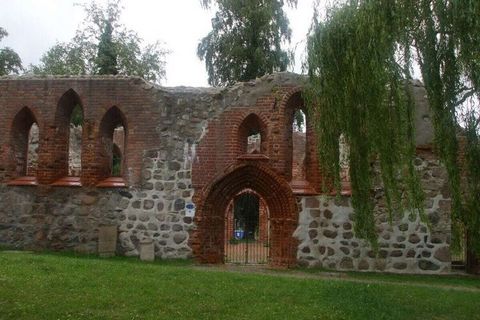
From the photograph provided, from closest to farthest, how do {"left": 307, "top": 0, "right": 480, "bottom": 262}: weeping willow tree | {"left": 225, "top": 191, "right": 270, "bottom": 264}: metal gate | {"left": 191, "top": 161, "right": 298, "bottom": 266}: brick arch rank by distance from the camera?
{"left": 307, "top": 0, "right": 480, "bottom": 262}: weeping willow tree
{"left": 191, "top": 161, "right": 298, "bottom": 266}: brick arch
{"left": 225, "top": 191, "right": 270, "bottom": 264}: metal gate

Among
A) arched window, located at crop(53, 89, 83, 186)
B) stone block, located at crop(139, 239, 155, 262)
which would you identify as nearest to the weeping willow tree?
stone block, located at crop(139, 239, 155, 262)

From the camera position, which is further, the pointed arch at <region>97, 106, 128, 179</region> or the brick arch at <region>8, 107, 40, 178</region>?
the brick arch at <region>8, 107, 40, 178</region>

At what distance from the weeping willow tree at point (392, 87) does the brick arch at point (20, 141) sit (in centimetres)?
887

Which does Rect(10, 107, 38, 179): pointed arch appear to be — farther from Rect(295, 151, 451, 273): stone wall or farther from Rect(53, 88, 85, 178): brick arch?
Rect(295, 151, 451, 273): stone wall

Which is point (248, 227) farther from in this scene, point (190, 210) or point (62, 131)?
point (62, 131)

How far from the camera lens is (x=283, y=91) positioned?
13422mm

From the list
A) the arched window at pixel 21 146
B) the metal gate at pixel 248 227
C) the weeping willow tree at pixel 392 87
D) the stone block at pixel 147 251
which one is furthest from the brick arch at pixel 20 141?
the weeping willow tree at pixel 392 87

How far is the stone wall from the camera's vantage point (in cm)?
1300

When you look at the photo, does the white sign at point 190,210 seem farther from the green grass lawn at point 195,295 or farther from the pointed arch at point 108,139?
the green grass lawn at point 195,295

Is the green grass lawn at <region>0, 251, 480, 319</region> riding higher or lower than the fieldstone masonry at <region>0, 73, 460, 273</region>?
lower

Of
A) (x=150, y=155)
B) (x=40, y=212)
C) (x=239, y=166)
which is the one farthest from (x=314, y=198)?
(x=40, y=212)

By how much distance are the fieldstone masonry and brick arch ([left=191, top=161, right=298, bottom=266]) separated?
0.08ft

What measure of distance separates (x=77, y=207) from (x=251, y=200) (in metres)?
11.1

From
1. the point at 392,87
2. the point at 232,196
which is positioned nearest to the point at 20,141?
the point at 232,196
